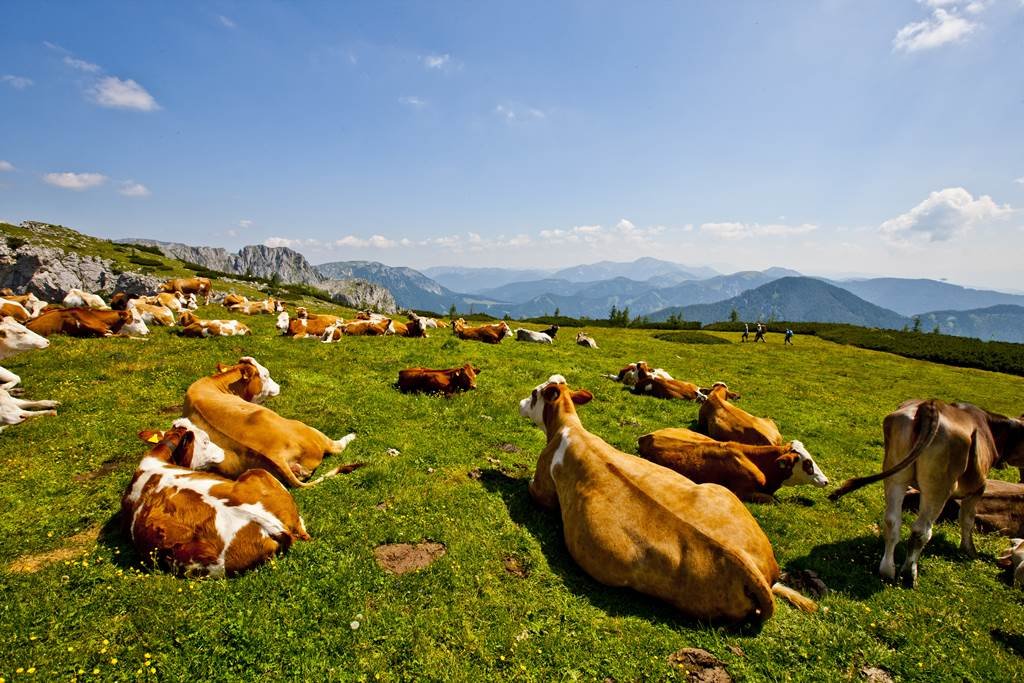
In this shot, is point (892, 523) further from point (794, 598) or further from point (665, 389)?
point (665, 389)

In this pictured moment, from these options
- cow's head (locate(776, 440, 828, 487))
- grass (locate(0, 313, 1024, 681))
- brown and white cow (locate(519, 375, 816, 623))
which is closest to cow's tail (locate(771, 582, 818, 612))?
brown and white cow (locate(519, 375, 816, 623))

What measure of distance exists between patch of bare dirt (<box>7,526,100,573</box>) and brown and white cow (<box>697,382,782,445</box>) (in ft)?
39.1

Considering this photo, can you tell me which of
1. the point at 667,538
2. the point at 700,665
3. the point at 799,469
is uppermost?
Answer: the point at 667,538

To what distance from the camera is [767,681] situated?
4379mm

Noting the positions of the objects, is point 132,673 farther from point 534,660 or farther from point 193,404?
point 193,404

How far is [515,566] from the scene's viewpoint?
586cm

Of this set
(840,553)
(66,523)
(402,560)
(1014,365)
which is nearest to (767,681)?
(840,553)

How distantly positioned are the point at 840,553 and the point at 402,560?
6.55 meters

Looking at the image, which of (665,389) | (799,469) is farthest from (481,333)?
(799,469)

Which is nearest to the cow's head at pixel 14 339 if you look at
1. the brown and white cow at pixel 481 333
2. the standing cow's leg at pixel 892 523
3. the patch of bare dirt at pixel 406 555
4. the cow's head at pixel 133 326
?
the cow's head at pixel 133 326

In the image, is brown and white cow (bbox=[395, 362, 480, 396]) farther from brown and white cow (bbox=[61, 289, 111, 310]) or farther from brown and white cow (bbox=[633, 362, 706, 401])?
brown and white cow (bbox=[61, 289, 111, 310])

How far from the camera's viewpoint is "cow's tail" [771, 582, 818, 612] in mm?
5484

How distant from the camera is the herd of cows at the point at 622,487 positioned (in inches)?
203

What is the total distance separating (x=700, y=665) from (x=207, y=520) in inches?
221
